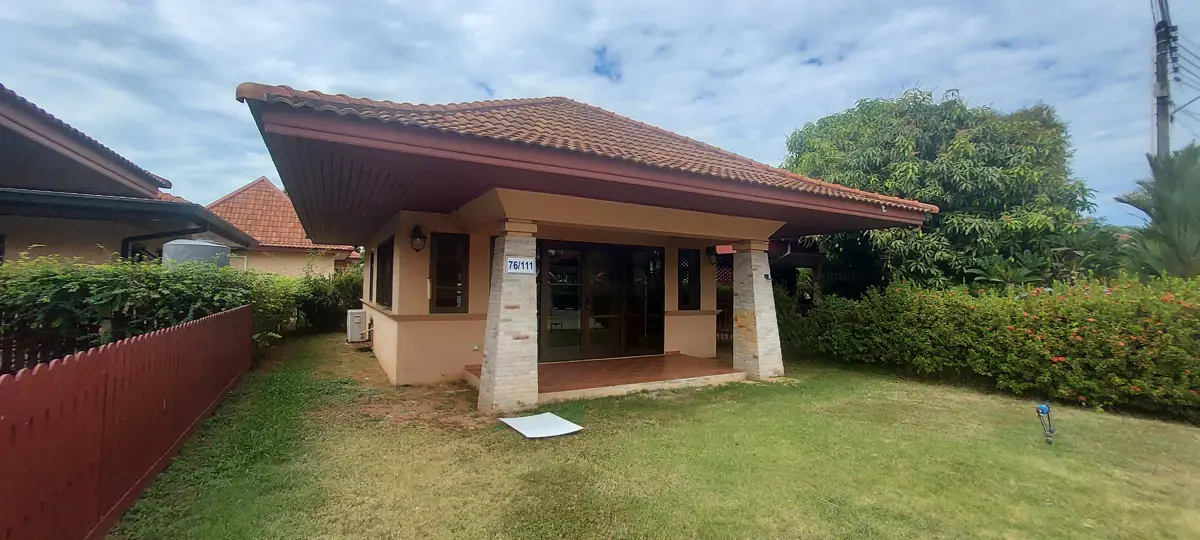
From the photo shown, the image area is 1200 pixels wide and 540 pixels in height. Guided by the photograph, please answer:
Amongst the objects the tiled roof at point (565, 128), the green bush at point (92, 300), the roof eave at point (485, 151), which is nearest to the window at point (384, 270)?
the green bush at point (92, 300)

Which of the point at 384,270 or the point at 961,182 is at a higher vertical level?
the point at 961,182

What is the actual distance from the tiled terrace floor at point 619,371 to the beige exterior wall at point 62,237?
5920mm

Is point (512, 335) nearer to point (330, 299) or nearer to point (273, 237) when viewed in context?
point (330, 299)

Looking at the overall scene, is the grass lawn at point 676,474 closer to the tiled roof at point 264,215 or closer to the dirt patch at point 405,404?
the dirt patch at point 405,404

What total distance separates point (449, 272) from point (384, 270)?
263cm

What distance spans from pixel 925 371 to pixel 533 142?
7079 mm

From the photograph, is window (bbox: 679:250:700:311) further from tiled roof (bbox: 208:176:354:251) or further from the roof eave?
tiled roof (bbox: 208:176:354:251)

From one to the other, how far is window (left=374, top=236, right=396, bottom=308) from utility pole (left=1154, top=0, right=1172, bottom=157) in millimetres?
14472

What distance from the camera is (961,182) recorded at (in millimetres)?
9414

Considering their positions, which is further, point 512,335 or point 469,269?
point 469,269

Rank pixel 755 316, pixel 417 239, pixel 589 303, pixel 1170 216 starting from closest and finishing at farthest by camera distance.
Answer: pixel 417 239 → pixel 1170 216 → pixel 755 316 → pixel 589 303

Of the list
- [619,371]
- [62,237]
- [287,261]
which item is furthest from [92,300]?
[287,261]

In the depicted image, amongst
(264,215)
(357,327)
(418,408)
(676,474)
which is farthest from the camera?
(264,215)

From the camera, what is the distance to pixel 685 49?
10344 mm
